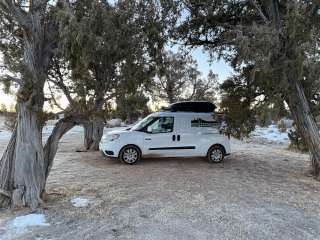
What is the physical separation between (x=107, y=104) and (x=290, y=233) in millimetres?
4568

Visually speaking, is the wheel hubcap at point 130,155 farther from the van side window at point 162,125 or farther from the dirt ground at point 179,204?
the van side window at point 162,125

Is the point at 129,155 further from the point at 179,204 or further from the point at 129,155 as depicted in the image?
the point at 179,204

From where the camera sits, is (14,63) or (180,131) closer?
(14,63)

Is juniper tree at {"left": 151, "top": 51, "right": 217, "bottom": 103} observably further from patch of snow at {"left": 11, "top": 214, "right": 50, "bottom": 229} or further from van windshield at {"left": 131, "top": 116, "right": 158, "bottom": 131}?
patch of snow at {"left": 11, "top": 214, "right": 50, "bottom": 229}

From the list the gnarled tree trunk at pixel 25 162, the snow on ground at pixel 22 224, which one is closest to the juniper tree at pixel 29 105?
the gnarled tree trunk at pixel 25 162

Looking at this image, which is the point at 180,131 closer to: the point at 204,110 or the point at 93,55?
the point at 204,110

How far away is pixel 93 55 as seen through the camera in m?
6.05

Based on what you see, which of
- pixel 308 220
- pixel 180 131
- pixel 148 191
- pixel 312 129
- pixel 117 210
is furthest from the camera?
pixel 180 131

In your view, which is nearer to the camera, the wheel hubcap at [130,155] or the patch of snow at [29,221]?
the patch of snow at [29,221]

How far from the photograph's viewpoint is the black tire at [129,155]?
11000 mm

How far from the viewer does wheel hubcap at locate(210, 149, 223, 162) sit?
1159 centimetres

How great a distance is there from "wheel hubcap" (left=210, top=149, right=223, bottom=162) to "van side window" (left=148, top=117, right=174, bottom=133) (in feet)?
5.80

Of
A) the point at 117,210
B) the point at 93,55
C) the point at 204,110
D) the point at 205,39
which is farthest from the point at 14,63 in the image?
the point at 204,110

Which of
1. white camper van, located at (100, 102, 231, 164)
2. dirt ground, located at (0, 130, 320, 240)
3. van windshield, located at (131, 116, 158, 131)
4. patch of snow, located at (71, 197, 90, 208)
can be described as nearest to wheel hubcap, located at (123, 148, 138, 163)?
white camper van, located at (100, 102, 231, 164)
